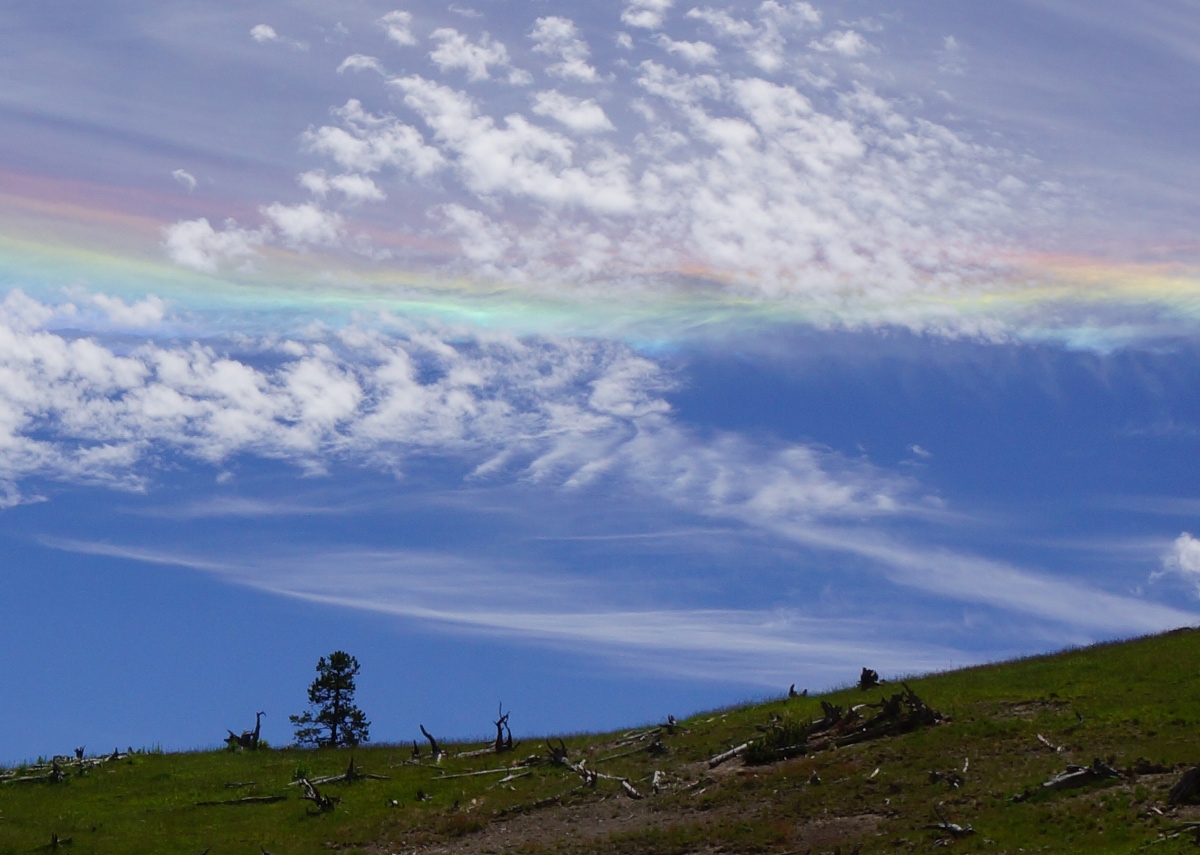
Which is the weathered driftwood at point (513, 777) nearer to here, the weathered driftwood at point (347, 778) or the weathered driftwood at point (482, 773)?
the weathered driftwood at point (482, 773)

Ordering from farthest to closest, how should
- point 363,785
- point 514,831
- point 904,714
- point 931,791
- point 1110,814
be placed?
point 363,785 → point 904,714 → point 514,831 → point 931,791 → point 1110,814

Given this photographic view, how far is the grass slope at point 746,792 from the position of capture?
36594 millimetres

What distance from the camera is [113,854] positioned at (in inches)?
1703

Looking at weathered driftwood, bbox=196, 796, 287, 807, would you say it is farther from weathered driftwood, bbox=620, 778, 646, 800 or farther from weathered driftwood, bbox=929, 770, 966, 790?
weathered driftwood, bbox=929, 770, 966, 790

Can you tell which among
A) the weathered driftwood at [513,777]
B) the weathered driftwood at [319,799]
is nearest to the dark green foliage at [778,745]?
the weathered driftwood at [513,777]

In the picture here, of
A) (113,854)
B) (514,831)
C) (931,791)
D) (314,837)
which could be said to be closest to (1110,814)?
(931,791)

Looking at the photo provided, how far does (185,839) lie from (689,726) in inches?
991

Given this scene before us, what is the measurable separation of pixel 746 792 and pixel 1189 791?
16.1 meters

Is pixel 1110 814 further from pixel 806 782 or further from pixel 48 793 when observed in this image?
pixel 48 793

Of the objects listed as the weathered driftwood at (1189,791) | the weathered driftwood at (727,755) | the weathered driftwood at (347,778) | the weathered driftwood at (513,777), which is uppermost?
the weathered driftwood at (727,755)

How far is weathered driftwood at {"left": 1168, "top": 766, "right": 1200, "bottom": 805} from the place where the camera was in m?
34.0

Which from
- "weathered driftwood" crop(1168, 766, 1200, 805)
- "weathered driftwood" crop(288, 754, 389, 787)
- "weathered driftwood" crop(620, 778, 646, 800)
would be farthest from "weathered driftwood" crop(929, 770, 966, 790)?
"weathered driftwood" crop(288, 754, 389, 787)

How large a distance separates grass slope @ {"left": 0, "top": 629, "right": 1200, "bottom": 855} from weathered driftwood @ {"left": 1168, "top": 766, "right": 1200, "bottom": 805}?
606mm

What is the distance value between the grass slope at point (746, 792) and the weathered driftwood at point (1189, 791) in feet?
1.99
